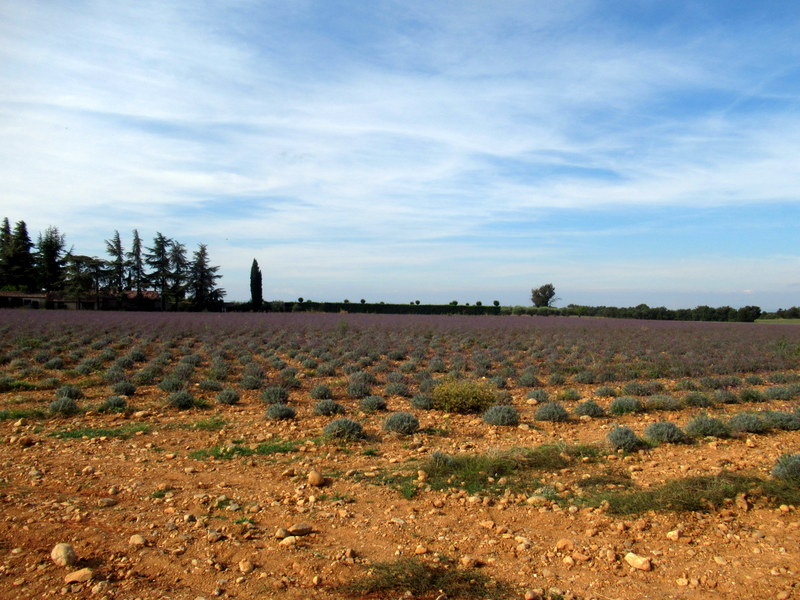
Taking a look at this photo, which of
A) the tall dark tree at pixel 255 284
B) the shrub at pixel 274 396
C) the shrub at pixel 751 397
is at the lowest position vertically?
the shrub at pixel 751 397

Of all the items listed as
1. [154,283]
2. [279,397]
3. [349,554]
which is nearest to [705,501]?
[349,554]

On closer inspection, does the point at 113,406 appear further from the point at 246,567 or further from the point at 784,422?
the point at 784,422

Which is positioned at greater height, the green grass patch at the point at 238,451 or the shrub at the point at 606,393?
the green grass patch at the point at 238,451

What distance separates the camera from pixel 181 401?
9508mm

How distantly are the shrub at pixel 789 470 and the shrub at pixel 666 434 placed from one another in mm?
1594

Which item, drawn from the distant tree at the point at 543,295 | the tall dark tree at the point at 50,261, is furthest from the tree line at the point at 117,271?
the distant tree at the point at 543,295

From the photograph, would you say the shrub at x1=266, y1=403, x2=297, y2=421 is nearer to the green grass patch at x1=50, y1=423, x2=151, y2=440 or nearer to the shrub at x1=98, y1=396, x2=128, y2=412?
the green grass patch at x1=50, y1=423, x2=151, y2=440

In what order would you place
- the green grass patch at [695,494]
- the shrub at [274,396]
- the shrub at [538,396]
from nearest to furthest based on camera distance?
1. the green grass patch at [695,494]
2. the shrub at [274,396]
3. the shrub at [538,396]

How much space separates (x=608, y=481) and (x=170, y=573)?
14.0 ft

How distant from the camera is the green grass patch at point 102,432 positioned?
754 centimetres

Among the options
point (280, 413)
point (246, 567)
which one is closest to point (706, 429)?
point (280, 413)

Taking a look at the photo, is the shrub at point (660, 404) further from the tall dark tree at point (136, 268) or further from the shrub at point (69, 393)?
the tall dark tree at point (136, 268)

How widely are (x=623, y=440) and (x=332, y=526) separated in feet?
13.1

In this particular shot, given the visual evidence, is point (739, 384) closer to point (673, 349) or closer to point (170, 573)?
point (673, 349)
